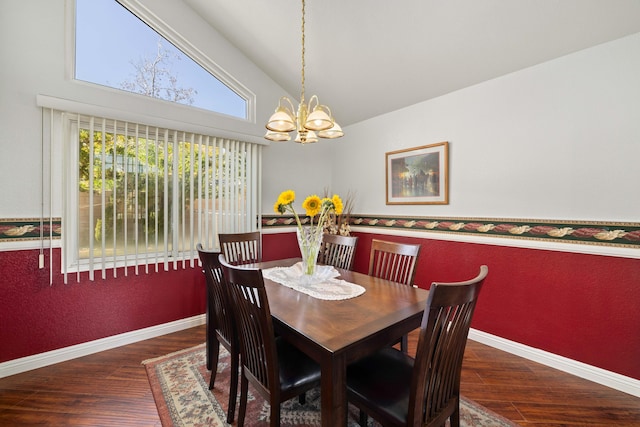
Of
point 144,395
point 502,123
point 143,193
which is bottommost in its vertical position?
point 144,395

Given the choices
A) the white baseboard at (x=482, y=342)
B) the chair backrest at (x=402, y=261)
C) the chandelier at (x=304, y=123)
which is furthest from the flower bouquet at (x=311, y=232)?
the white baseboard at (x=482, y=342)

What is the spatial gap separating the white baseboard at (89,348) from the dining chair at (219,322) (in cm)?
101

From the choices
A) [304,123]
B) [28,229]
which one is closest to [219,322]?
[304,123]

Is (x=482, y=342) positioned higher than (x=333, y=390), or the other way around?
(x=333, y=390)

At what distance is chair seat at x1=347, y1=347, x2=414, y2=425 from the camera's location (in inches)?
42.6

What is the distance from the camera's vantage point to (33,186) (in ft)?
6.73

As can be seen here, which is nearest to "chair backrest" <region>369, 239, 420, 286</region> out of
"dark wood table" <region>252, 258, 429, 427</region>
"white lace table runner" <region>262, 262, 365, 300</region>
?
"dark wood table" <region>252, 258, 429, 427</region>

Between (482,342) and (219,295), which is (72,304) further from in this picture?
(482,342)

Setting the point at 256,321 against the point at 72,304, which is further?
the point at 72,304

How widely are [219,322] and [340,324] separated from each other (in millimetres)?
1000

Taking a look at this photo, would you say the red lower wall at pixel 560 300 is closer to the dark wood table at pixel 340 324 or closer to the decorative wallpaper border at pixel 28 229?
the dark wood table at pixel 340 324

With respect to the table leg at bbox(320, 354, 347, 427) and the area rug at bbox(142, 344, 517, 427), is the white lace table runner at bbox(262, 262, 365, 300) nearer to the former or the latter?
the table leg at bbox(320, 354, 347, 427)

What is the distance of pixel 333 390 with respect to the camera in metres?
1.00

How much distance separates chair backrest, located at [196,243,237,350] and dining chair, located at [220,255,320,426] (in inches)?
8.5
